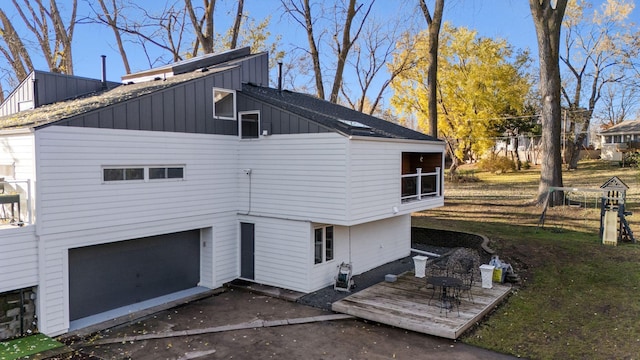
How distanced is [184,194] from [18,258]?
3684 mm

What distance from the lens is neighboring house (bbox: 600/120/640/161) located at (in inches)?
1375

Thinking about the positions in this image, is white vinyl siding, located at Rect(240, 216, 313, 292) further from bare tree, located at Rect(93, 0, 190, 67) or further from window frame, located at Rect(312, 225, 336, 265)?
bare tree, located at Rect(93, 0, 190, 67)

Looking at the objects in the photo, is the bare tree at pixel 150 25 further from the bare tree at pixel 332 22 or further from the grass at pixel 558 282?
the grass at pixel 558 282

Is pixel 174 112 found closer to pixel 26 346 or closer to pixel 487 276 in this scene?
pixel 26 346

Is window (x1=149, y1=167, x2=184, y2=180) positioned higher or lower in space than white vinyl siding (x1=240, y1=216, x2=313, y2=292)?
higher

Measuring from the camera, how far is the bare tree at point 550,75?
17844mm

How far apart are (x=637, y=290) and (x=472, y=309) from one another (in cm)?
426

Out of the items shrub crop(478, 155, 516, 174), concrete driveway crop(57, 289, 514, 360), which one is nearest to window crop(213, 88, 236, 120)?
concrete driveway crop(57, 289, 514, 360)

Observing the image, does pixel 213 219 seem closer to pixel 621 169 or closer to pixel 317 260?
pixel 317 260

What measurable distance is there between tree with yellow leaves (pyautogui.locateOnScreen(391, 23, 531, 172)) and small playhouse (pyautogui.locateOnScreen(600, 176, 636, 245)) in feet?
52.9

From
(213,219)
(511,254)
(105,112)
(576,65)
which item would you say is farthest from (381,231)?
(576,65)

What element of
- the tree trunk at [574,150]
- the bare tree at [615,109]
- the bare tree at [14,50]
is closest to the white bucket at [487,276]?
the bare tree at [14,50]

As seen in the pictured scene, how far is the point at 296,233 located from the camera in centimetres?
1095

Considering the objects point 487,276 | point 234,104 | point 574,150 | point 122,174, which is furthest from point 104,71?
point 574,150
